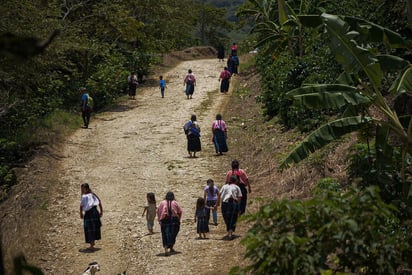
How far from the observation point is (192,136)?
1931 cm

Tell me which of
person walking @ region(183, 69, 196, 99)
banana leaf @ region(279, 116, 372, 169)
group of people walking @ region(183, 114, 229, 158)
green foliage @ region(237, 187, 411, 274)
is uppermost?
person walking @ region(183, 69, 196, 99)

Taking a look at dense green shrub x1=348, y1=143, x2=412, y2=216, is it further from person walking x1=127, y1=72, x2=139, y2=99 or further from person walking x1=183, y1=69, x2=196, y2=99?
person walking x1=127, y1=72, x2=139, y2=99

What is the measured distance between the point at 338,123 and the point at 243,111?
16.2 meters

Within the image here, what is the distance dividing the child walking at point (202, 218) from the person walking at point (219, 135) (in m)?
6.11

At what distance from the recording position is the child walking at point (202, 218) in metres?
13.0

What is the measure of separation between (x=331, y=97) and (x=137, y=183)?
30.6ft

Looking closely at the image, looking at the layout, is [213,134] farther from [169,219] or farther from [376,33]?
[376,33]

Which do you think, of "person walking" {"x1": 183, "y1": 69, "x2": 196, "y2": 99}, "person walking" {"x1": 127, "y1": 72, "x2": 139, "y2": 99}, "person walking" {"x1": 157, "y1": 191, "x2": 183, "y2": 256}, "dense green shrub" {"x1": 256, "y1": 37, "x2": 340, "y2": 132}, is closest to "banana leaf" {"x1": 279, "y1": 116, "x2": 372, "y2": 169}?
"person walking" {"x1": 157, "y1": 191, "x2": 183, "y2": 256}

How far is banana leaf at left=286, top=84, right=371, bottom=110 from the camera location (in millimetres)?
9398

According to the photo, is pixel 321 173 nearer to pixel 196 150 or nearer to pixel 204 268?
pixel 204 268

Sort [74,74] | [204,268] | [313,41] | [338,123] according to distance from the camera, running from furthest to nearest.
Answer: [74,74], [313,41], [204,268], [338,123]

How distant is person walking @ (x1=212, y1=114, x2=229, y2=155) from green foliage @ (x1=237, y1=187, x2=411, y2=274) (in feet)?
41.5

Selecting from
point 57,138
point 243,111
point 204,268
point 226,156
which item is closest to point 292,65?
point 226,156

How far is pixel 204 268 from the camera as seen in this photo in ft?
38.6
